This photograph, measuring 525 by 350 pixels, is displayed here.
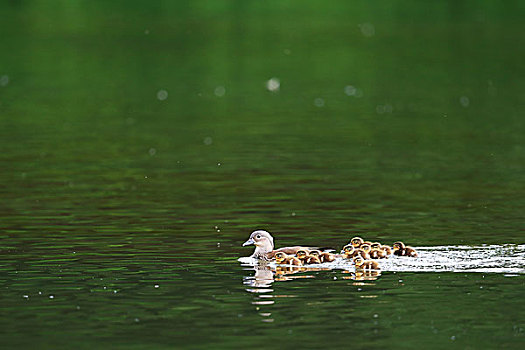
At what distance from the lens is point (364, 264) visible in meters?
15.8

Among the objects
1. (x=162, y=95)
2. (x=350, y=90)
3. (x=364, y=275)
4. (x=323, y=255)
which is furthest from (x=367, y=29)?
(x=364, y=275)

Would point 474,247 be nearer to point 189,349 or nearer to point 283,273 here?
point 283,273

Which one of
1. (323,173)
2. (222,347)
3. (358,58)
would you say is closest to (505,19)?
(358,58)

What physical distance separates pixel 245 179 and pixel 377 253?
25.7ft

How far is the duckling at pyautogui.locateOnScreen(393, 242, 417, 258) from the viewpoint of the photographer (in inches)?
634

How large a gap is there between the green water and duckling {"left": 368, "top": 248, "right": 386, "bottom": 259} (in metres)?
0.55

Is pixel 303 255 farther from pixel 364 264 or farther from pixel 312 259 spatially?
pixel 364 264

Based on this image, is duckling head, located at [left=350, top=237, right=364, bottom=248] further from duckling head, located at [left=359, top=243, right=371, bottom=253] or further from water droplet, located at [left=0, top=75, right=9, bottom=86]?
water droplet, located at [left=0, top=75, right=9, bottom=86]

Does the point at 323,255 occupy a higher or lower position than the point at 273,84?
lower

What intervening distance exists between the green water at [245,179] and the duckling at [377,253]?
0.55 metres

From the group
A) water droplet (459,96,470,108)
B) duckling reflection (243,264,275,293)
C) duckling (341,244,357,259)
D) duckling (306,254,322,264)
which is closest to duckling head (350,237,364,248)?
duckling (341,244,357,259)

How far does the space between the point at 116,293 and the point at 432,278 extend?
11.7 feet

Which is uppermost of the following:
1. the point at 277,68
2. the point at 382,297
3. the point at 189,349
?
the point at 277,68

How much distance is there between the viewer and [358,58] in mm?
48938
